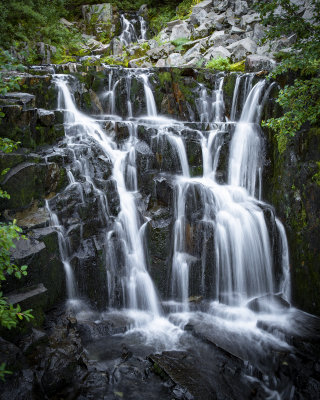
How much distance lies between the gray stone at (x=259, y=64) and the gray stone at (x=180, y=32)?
388 inches

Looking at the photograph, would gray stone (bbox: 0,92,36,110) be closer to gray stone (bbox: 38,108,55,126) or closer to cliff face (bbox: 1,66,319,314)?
cliff face (bbox: 1,66,319,314)

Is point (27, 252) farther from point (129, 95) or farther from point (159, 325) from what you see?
point (129, 95)

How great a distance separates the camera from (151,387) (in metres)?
5.87

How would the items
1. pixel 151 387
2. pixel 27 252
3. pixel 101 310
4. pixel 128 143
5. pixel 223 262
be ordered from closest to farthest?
pixel 151 387 < pixel 27 252 < pixel 101 310 < pixel 223 262 < pixel 128 143

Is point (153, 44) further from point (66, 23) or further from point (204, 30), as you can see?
point (66, 23)

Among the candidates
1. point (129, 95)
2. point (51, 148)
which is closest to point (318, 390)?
point (51, 148)

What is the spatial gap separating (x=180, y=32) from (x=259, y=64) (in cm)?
1144

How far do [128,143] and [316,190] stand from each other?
6833 millimetres

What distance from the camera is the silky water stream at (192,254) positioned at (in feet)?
22.8

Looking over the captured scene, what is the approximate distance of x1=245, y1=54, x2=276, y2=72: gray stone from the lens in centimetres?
1330

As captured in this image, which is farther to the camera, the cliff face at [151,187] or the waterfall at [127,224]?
the waterfall at [127,224]

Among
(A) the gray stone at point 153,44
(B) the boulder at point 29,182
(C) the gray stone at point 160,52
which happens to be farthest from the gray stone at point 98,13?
(B) the boulder at point 29,182

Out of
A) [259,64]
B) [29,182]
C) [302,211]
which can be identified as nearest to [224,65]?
[259,64]

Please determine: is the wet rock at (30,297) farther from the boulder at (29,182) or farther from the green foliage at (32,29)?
the green foliage at (32,29)
